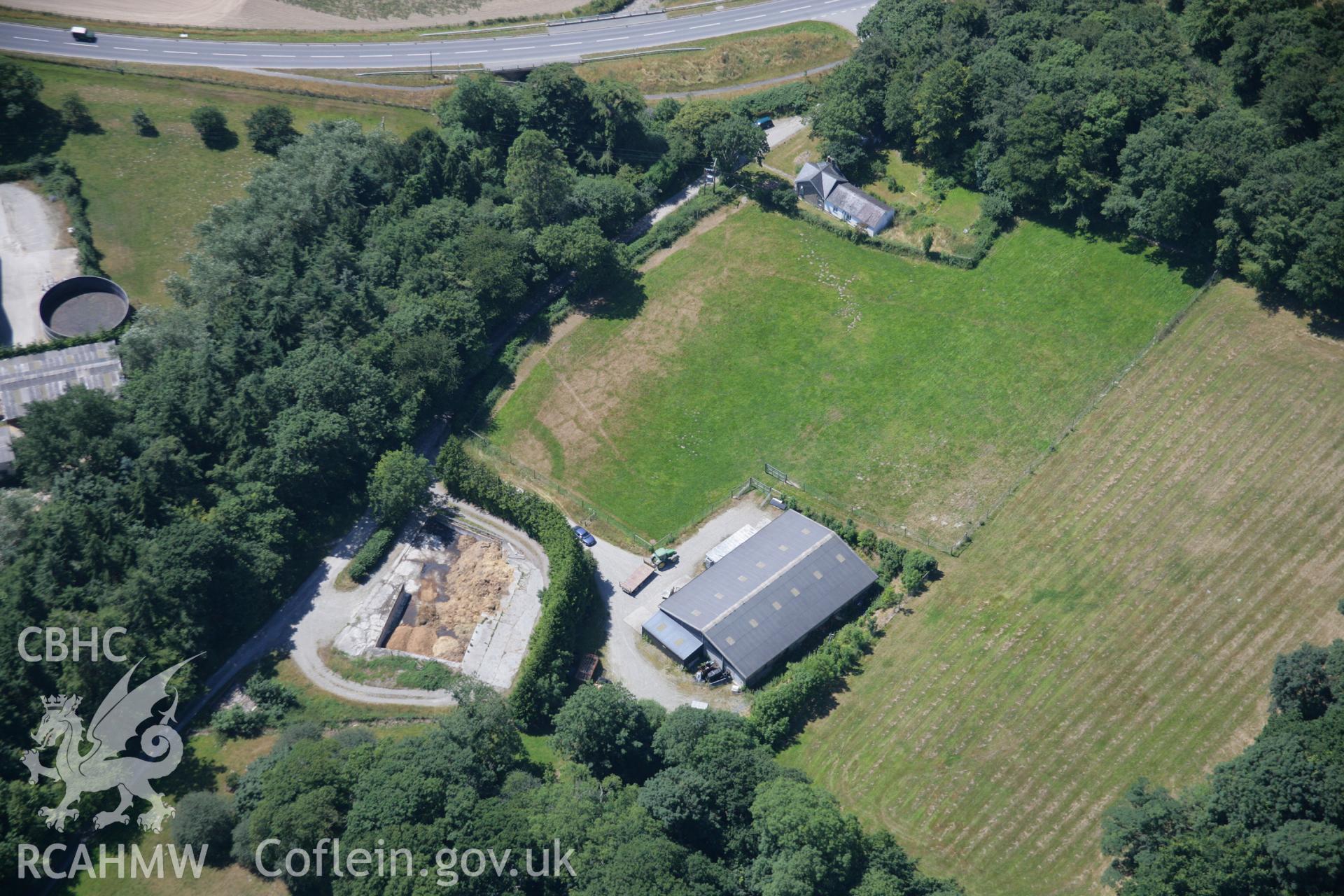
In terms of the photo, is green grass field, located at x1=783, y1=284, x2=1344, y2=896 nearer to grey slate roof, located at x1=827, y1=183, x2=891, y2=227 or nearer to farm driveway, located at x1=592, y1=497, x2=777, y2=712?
farm driveway, located at x1=592, y1=497, x2=777, y2=712

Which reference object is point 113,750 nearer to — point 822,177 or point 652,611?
point 652,611

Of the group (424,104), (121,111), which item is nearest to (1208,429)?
(424,104)

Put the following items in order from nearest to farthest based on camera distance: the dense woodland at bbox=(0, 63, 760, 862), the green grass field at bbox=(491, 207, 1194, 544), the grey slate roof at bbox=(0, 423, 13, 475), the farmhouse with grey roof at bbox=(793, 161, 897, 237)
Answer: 1. the dense woodland at bbox=(0, 63, 760, 862)
2. the grey slate roof at bbox=(0, 423, 13, 475)
3. the green grass field at bbox=(491, 207, 1194, 544)
4. the farmhouse with grey roof at bbox=(793, 161, 897, 237)

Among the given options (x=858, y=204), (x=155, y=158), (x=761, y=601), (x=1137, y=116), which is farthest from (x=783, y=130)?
(x=155, y=158)

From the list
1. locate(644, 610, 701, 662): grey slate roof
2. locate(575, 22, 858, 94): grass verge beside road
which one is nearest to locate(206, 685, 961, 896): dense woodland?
locate(644, 610, 701, 662): grey slate roof

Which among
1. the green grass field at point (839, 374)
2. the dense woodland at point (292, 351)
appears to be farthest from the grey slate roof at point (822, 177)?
the dense woodland at point (292, 351)

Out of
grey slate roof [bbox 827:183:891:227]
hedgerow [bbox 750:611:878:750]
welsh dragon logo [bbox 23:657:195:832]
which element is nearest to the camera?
welsh dragon logo [bbox 23:657:195:832]
